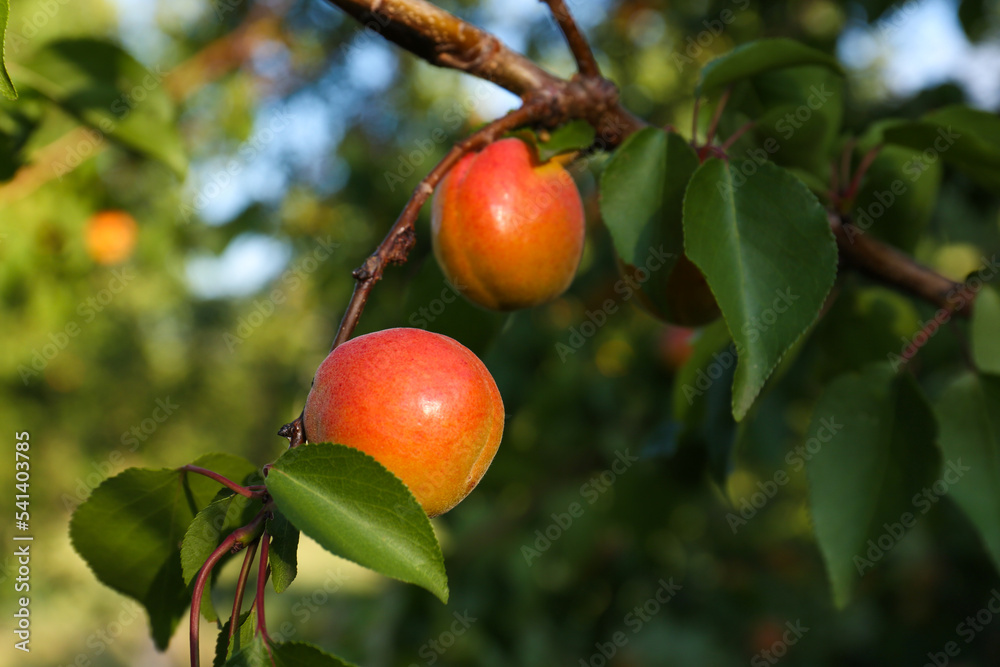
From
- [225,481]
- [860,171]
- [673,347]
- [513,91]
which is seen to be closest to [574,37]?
[513,91]

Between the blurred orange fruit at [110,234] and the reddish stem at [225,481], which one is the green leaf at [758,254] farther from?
the blurred orange fruit at [110,234]

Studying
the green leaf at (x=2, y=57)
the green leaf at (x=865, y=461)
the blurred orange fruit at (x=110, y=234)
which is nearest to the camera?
the green leaf at (x=2, y=57)

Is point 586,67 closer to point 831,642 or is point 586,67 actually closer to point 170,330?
point 831,642

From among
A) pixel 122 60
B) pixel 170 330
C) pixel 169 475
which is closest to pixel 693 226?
pixel 169 475

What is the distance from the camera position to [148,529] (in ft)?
2.42

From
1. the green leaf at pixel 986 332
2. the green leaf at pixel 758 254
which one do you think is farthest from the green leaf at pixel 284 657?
the green leaf at pixel 986 332

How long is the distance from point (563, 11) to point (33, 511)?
574cm

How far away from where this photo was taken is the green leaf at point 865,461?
93 centimetres

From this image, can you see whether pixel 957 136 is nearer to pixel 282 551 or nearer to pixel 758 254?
pixel 758 254

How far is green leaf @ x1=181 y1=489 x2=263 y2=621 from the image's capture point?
0.60 meters

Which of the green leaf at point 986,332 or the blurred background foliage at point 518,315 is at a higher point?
the green leaf at point 986,332

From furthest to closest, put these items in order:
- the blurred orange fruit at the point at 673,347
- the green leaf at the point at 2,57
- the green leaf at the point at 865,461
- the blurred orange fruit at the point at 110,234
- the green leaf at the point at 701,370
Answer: the blurred orange fruit at the point at 110,234, the blurred orange fruit at the point at 673,347, the green leaf at the point at 701,370, the green leaf at the point at 865,461, the green leaf at the point at 2,57

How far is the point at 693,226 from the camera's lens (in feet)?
2.38

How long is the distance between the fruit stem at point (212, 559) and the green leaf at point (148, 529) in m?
0.12
